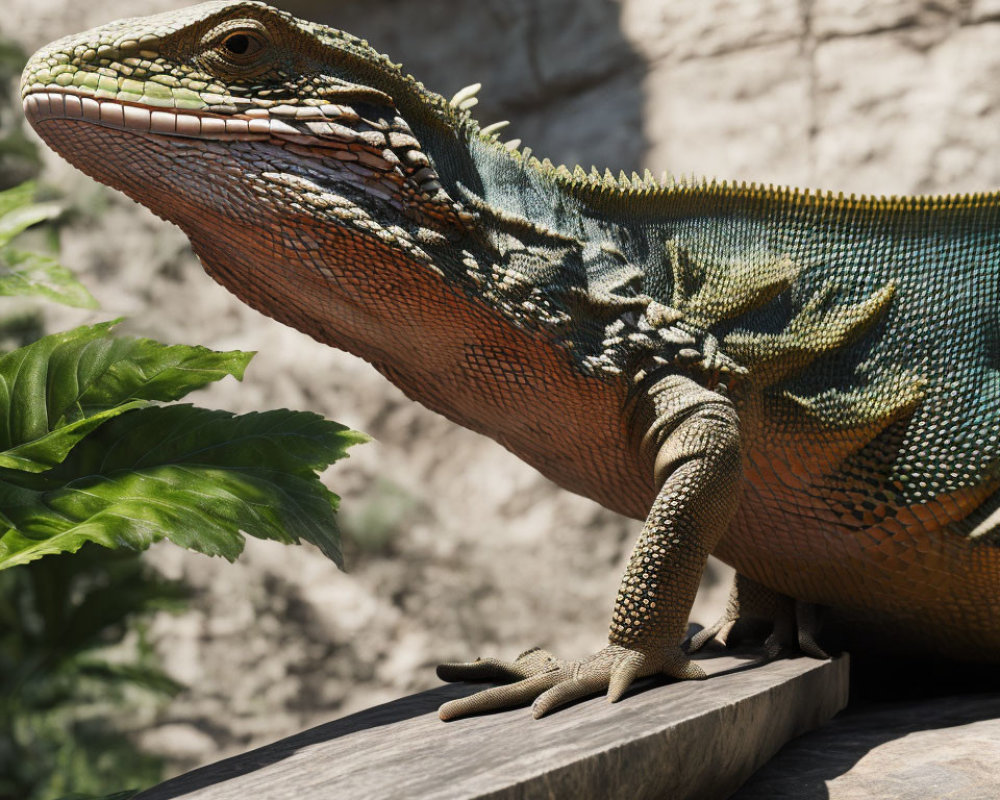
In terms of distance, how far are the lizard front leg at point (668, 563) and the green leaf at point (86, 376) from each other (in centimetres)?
90

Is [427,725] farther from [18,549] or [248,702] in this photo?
[248,702]

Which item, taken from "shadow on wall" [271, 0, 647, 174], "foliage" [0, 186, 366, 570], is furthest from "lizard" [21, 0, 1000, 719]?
"shadow on wall" [271, 0, 647, 174]

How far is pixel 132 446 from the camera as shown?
86.7 inches

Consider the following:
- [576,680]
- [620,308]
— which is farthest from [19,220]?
[576,680]

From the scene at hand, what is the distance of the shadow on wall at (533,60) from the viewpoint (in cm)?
552

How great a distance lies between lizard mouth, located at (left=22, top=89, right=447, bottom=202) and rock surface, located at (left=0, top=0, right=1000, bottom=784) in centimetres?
341

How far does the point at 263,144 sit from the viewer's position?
78.4 inches

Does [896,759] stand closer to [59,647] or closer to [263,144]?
[263,144]

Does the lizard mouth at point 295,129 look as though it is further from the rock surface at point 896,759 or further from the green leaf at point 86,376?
the rock surface at point 896,759

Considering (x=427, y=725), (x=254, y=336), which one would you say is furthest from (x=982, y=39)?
(x=427, y=725)

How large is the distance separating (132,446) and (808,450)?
151cm

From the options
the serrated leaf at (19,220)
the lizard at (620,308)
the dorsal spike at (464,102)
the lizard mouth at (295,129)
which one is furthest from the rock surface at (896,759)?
the serrated leaf at (19,220)

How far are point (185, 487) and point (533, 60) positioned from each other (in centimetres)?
437

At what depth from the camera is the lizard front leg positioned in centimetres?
200
